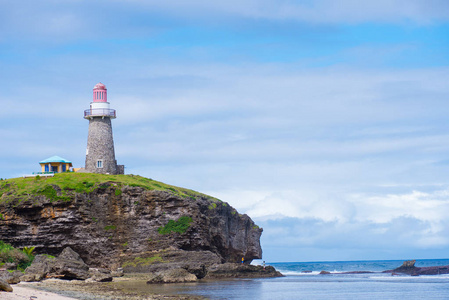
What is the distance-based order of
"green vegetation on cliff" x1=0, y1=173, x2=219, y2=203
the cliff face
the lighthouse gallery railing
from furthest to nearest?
the lighthouse gallery railing → "green vegetation on cliff" x1=0, y1=173, x2=219, y2=203 → the cliff face

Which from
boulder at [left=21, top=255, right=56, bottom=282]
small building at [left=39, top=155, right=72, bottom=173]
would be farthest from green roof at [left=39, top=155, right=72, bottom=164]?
boulder at [left=21, top=255, right=56, bottom=282]

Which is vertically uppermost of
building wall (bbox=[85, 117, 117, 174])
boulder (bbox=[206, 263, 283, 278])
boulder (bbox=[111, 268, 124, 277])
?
building wall (bbox=[85, 117, 117, 174])

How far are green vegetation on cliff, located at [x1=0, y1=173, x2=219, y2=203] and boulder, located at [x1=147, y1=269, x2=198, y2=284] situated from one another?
15.7 m

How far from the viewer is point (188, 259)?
62469 mm

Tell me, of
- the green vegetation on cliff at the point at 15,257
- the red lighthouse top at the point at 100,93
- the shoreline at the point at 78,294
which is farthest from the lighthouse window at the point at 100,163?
the shoreline at the point at 78,294

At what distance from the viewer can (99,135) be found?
73750 millimetres

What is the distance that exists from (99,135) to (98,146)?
4.61 ft

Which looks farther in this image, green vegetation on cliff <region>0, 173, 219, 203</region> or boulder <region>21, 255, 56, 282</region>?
green vegetation on cliff <region>0, 173, 219, 203</region>

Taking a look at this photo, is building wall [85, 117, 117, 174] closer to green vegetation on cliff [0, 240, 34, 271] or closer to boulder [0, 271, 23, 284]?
green vegetation on cliff [0, 240, 34, 271]

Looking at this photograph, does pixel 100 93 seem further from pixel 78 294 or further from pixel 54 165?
pixel 78 294

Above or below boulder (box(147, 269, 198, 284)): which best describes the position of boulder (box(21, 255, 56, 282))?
above

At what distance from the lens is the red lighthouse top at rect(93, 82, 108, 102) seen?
7438 cm

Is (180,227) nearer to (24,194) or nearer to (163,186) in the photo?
(163,186)

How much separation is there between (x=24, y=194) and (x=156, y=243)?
15.1 metres
